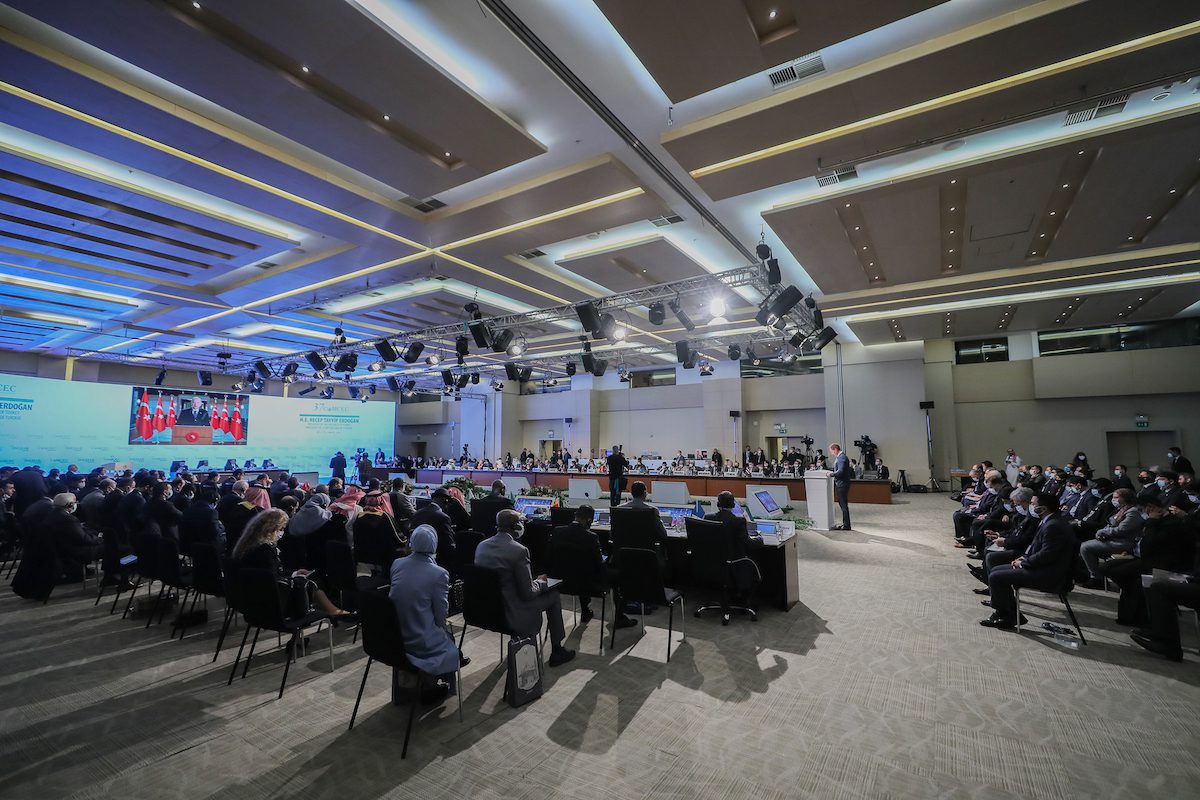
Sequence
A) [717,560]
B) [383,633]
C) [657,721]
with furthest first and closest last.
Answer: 1. [717,560]
2. [657,721]
3. [383,633]

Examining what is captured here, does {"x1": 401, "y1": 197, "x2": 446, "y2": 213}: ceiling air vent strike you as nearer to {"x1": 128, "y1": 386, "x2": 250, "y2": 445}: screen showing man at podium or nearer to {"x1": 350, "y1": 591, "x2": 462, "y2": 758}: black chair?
{"x1": 350, "y1": 591, "x2": 462, "y2": 758}: black chair

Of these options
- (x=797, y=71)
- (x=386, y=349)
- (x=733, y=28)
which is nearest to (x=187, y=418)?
(x=386, y=349)

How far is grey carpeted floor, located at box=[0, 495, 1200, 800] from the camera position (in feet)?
8.62

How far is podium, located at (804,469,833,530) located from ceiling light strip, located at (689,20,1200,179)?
6798 mm

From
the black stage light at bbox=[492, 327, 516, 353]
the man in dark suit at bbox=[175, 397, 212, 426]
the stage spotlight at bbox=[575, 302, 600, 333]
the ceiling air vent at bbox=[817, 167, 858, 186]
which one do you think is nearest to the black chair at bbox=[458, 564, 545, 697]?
the ceiling air vent at bbox=[817, 167, 858, 186]

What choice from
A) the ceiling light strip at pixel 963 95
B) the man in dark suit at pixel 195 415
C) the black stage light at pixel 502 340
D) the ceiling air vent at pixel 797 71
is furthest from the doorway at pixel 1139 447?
the man in dark suit at pixel 195 415

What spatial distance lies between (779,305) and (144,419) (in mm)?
18774

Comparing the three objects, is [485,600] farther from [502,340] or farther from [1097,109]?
[502,340]

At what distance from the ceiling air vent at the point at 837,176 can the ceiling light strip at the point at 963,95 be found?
58 centimetres

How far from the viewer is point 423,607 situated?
10.0ft

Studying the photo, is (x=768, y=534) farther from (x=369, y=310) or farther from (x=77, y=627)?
(x=369, y=310)

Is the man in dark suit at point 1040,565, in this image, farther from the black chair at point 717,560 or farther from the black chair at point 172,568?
the black chair at point 172,568

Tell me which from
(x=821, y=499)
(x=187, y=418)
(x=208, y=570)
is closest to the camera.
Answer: (x=208, y=570)

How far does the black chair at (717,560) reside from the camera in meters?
4.82
